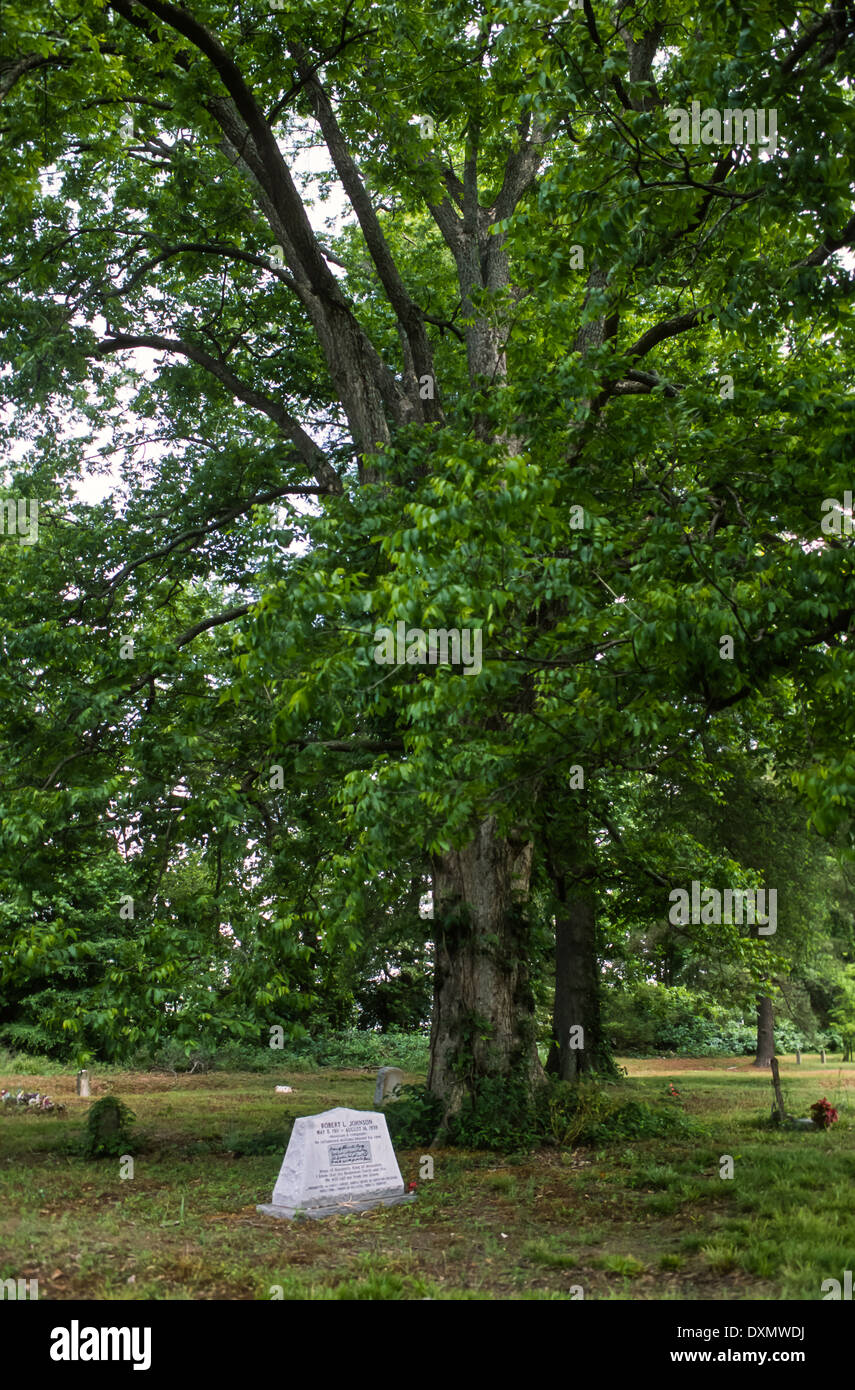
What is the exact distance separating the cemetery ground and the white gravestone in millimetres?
256

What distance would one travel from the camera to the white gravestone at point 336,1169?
893cm

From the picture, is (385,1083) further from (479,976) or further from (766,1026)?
(766,1026)

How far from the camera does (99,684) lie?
10.7 m

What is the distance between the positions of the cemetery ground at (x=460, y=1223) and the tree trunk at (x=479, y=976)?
0.98 metres

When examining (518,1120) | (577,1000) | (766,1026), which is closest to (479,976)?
(518,1120)

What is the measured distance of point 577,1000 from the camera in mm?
15891

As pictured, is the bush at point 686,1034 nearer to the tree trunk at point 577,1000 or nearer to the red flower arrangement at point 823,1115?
the tree trunk at point 577,1000

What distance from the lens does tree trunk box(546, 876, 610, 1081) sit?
50.6 ft

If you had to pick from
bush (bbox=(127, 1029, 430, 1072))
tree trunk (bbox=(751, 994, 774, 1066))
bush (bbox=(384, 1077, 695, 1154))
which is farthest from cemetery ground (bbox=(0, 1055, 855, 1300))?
bush (bbox=(127, 1029, 430, 1072))

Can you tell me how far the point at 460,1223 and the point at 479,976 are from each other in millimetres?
3868

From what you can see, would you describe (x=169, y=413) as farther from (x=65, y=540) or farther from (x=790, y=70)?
(x=790, y=70)

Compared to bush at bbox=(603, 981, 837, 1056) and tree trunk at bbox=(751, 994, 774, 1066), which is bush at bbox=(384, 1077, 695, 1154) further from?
bush at bbox=(603, 981, 837, 1056)
